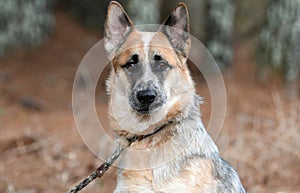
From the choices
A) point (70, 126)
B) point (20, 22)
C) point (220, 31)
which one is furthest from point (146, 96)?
point (20, 22)

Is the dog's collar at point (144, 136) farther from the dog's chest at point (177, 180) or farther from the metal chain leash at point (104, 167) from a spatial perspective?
the dog's chest at point (177, 180)

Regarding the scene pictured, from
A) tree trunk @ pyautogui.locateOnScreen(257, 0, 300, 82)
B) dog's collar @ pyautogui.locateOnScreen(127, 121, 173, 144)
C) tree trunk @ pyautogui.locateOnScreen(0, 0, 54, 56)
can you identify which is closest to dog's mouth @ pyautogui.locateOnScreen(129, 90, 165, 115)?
dog's collar @ pyautogui.locateOnScreen(127, 121, 173, 144)

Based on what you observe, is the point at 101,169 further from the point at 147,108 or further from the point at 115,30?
the point at 115,30

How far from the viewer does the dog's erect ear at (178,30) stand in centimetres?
500

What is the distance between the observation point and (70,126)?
8430 mm

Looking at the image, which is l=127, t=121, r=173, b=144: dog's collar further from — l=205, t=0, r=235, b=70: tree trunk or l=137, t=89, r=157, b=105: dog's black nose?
l=205, t=0, r=235, b=70: tree trunk

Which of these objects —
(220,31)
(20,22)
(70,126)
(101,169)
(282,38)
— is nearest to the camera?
(101,169)

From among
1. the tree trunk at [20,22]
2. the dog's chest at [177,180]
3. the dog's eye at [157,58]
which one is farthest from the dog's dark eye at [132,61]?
the tree trunk at [20,22]

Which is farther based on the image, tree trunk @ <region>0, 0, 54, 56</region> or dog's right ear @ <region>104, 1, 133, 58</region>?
tree trunk @ <region>0, 0, 54, 56</region>

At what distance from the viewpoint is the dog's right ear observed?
17.0 ft

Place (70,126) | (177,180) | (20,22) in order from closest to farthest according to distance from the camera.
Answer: (177,180) < (70,126) < (20,22)

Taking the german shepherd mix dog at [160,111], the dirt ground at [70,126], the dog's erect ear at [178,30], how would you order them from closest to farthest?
the german shepherd mix dog at [160,111], the dog's erect ear at [178,30], the dirt ground at [70,126]

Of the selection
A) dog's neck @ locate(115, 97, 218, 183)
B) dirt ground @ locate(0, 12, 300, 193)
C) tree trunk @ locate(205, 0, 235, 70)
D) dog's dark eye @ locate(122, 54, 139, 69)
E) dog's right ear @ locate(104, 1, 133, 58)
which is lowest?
dirt ground @ locate(0, 12, 300, 193)

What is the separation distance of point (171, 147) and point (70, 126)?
12.8ft
